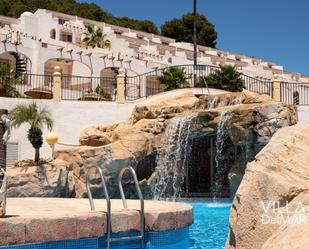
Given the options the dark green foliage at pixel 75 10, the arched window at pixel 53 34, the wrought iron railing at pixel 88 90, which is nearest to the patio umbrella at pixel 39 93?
the wrought iron railing at pixel 88 90

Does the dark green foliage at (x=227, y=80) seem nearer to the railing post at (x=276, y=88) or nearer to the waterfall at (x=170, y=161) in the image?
the railing post at (x=276, y=88)

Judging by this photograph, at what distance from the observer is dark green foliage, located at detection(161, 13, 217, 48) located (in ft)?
228

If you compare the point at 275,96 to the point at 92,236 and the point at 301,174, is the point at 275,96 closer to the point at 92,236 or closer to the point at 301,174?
the point at 92,236

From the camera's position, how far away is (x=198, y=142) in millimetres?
19969

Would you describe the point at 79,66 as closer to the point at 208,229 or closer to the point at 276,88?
the point at 276,88

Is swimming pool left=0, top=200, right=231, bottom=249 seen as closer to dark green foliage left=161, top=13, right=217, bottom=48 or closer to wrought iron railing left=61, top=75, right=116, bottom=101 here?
wrought iron railing left=61, top=75, right=116, bottom=101

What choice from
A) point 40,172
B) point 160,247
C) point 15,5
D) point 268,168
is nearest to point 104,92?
point 40,172

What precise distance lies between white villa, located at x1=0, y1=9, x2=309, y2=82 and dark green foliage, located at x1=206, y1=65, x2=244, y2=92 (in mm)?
9022

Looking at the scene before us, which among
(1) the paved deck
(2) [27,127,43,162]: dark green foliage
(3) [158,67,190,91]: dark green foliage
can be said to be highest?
(3) [158,67,190,91]: dark green foliage

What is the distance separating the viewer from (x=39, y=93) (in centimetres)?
2331

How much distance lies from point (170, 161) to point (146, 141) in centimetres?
134

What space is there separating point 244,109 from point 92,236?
10502mm

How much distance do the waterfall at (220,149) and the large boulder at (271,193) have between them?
1212cm

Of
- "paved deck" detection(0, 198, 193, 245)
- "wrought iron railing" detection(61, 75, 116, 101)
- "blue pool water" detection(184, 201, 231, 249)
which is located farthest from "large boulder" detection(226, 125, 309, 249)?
"wrought iron railing" detection(61, 75, 116, 101)
